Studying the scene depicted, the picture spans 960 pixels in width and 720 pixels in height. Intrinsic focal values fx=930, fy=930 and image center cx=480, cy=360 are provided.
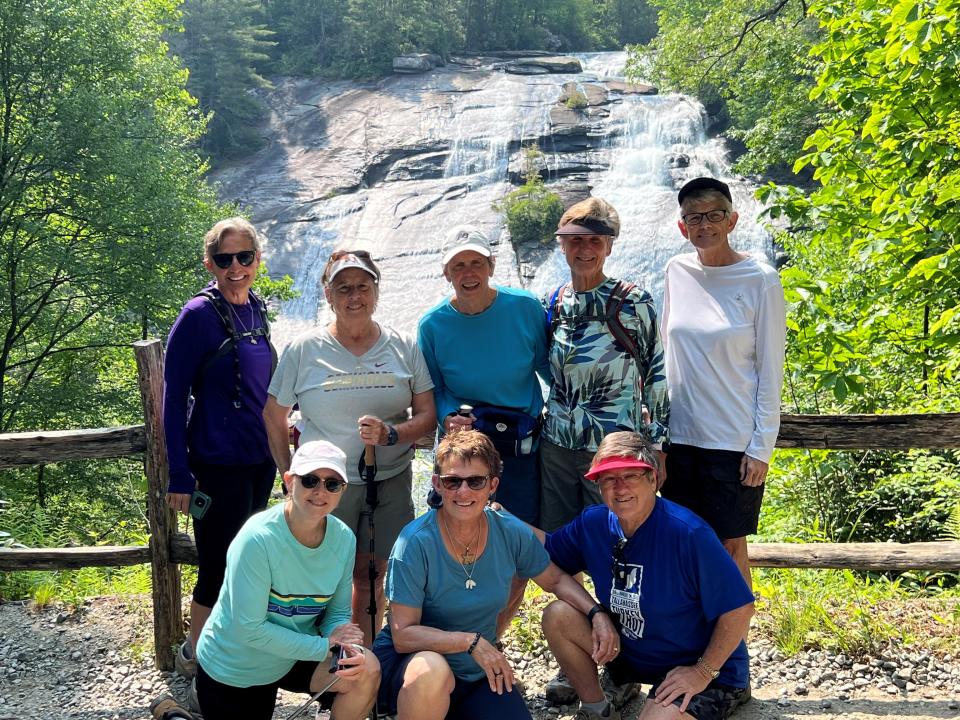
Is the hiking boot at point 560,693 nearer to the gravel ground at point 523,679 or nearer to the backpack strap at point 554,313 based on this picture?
the gravel ground at point 523,679

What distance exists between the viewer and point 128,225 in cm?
1644

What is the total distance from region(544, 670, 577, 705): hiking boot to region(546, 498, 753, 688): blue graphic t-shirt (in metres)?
0.70

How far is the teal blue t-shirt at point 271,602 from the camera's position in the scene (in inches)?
130

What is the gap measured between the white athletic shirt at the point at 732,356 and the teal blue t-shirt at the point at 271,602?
1549 millimetres

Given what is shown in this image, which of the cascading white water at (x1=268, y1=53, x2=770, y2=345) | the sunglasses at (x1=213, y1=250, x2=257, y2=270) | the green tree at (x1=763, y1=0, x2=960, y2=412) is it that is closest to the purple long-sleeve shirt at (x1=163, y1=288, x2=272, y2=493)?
the sunglasses at (x1=213, y1=250, x2=257, y2=270)

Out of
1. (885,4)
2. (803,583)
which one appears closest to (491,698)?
(803,583)

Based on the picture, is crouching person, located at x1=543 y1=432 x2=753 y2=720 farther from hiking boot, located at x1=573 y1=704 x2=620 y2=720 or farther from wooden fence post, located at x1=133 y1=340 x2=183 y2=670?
wooden fence post, located at x1=133 y1=340 x2=183 y2=670

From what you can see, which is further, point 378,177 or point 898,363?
point 378,177

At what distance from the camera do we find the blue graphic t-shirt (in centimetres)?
335

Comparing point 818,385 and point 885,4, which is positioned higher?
point 885,4

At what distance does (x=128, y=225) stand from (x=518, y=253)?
12705 mm

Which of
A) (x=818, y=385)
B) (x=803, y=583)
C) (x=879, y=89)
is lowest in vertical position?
(x=803, y=583)

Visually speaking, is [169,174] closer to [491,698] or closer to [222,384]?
[222,384]

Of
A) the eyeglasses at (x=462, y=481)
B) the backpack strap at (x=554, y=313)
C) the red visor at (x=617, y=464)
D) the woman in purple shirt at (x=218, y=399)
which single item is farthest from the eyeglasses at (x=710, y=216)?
the woman in purple shirt at (x=218, y=399)
